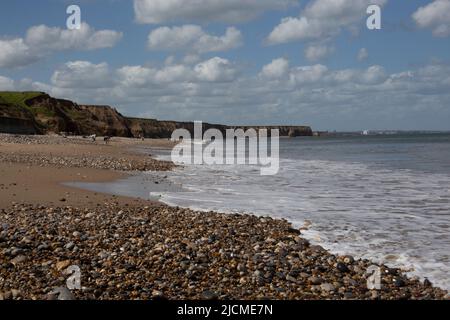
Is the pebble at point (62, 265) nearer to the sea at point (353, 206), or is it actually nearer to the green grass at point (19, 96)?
the sea at point (353, 206)

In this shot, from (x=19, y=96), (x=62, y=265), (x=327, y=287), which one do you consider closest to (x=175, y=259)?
(x=62, y=265)

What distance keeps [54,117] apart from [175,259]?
9323cm

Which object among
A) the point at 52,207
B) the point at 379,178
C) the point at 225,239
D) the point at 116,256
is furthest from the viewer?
the point at 379,178

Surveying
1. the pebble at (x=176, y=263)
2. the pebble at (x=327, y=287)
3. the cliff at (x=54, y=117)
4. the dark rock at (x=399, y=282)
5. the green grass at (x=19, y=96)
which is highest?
the green grass at (x=19, y=96)

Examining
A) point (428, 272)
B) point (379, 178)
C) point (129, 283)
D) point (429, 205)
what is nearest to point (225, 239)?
point (129, 283)

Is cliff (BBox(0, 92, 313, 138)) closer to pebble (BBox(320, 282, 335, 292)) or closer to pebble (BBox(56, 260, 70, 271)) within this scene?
pebble (BBox(56, 260, 70, 271))

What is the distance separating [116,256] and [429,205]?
9917mm

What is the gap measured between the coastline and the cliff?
224ft

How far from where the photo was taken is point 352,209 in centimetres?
1301

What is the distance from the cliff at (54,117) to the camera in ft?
247

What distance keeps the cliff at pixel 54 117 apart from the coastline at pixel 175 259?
68188 millimetres

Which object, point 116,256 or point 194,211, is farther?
point 194,211

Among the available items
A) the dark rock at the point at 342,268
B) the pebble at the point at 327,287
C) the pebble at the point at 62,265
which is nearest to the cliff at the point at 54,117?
the pebble at the point at 62,265
